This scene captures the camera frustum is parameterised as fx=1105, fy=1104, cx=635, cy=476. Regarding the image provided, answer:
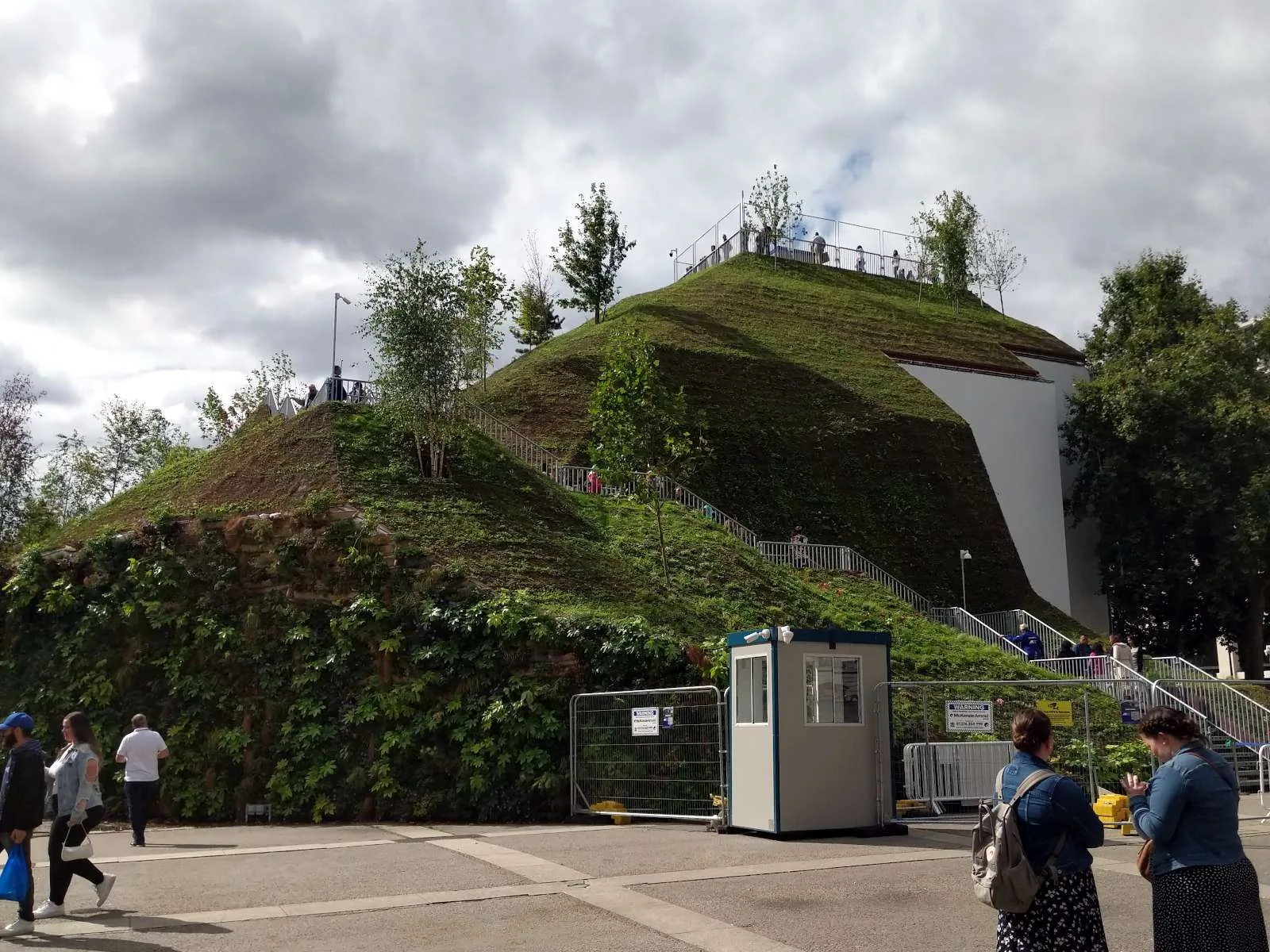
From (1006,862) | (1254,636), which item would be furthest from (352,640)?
(1254,636)

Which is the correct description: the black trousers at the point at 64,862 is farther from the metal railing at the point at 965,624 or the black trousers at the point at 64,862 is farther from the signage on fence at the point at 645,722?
the metal railing at the point at 965,624

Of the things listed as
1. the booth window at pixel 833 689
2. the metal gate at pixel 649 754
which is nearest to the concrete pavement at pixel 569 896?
the metal gate at pixel 649 754

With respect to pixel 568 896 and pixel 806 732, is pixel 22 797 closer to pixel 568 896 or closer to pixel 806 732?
pixel 568 896

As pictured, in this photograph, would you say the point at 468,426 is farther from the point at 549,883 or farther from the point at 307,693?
the point at 549,883

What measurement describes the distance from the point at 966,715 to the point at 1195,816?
8.93 metres

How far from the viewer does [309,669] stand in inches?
709

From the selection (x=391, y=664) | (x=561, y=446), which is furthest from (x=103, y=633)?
(x=561, y=446)

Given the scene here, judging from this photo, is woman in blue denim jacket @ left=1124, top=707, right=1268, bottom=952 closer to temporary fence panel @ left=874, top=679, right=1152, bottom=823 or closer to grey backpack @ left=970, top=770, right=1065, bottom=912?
grey backpack @ left=970, top=770, right=1065, bottom=912

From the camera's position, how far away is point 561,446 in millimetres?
35906

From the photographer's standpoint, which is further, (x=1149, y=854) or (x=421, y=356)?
(x=421, y=356)

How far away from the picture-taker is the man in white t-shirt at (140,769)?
13.5 metres

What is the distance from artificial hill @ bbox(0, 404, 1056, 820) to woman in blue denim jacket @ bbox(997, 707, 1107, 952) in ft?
37.9

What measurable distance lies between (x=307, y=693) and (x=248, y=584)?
110 inches

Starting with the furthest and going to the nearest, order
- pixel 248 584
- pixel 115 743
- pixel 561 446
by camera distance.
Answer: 1. pixel 561 446
2. pixel 248 584
3. pixel 115 743
